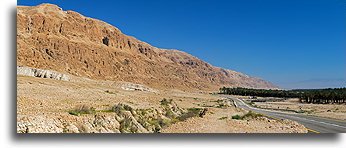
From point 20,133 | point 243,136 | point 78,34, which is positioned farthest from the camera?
point 78,34

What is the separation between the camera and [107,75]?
281ft

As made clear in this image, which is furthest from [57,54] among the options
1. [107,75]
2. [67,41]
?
[107,75]

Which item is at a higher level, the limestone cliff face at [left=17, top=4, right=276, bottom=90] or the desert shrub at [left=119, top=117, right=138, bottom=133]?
the limestone cliff face at [left=17, top=4, right=276, bottom=90]

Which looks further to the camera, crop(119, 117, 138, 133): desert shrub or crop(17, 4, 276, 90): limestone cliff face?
crop(17, 4, 276, 90): limestone cliff face

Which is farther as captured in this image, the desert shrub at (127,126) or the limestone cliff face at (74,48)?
the limestone cliff face at (74,48)

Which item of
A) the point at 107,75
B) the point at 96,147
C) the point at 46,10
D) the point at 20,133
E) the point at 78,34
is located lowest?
the point at 96,147

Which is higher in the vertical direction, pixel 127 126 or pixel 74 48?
pixel 74 48

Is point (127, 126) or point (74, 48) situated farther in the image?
point (74, 48)

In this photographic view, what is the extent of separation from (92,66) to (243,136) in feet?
273

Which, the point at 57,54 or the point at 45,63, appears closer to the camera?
the point at 45,63

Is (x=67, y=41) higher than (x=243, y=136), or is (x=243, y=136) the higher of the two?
Answer: (x=67, y=41)

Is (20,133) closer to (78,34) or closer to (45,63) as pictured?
(45,63)

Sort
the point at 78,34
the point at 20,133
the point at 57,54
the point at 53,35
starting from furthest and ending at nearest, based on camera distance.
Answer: the point at 78,34 < the point at 53,35 < the point at 57,54 < the point at 20,133

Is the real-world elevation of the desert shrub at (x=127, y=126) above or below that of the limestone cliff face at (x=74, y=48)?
below
